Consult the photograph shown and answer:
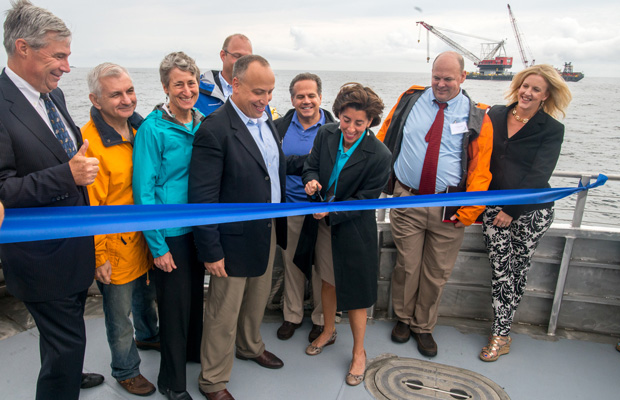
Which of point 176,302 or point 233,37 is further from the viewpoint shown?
point 233,37

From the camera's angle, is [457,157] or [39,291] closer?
[39,291]

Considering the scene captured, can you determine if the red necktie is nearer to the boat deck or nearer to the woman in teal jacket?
the boat deck

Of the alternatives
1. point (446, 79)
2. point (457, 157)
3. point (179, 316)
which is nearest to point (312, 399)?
point (179, 316)

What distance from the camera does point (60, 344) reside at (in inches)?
81.8

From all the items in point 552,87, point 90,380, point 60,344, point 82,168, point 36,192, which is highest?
point 552,87

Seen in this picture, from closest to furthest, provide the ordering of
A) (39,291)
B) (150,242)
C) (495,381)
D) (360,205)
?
(39,291) < (150,242) < (360,205) < (495,381)

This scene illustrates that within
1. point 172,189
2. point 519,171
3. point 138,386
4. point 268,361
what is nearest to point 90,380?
point 138,386

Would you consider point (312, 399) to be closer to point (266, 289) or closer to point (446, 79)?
point (266, 289)

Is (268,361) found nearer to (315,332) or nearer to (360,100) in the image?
(315,332)

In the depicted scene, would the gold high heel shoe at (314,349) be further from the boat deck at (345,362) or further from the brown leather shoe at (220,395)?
the brown leather shoe at (220,395)

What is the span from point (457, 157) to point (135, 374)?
2.55 meters

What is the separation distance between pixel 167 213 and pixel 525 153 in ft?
7.63

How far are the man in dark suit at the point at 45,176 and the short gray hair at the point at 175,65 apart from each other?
1.71 ft

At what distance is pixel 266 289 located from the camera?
2836 mm
